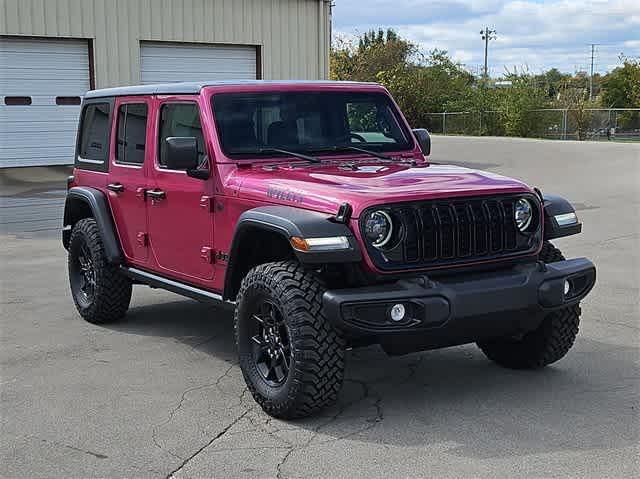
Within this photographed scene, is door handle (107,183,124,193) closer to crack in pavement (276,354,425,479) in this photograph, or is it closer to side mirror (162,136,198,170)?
side mirror (162,136,198,170)

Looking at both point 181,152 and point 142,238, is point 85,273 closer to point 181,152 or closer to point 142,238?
point 142,238

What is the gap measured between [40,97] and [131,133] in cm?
1288

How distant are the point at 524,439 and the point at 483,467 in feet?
1.44

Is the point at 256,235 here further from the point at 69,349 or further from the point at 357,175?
the point at 69,349

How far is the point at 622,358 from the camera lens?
239 inches

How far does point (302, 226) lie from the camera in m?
4.68

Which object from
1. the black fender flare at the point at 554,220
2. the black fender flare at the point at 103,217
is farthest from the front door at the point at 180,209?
the black fender flare at the point at 554,220

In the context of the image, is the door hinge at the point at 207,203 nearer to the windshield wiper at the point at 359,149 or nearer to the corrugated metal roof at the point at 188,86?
the corrugated metal roof at the point at 188,86

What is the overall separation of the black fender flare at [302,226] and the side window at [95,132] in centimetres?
248

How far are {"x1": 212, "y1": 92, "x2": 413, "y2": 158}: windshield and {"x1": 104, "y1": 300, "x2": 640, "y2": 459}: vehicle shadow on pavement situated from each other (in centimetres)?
146

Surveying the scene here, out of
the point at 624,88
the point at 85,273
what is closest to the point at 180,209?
the point at 85,273

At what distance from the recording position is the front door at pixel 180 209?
229 inches

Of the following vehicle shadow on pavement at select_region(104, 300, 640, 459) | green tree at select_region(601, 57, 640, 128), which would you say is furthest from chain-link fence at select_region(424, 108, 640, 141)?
vehicle shadow on pavement at select_region(104, 300, 640, 459)

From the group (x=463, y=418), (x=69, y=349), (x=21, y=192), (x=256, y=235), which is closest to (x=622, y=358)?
(x=463, y=418)
